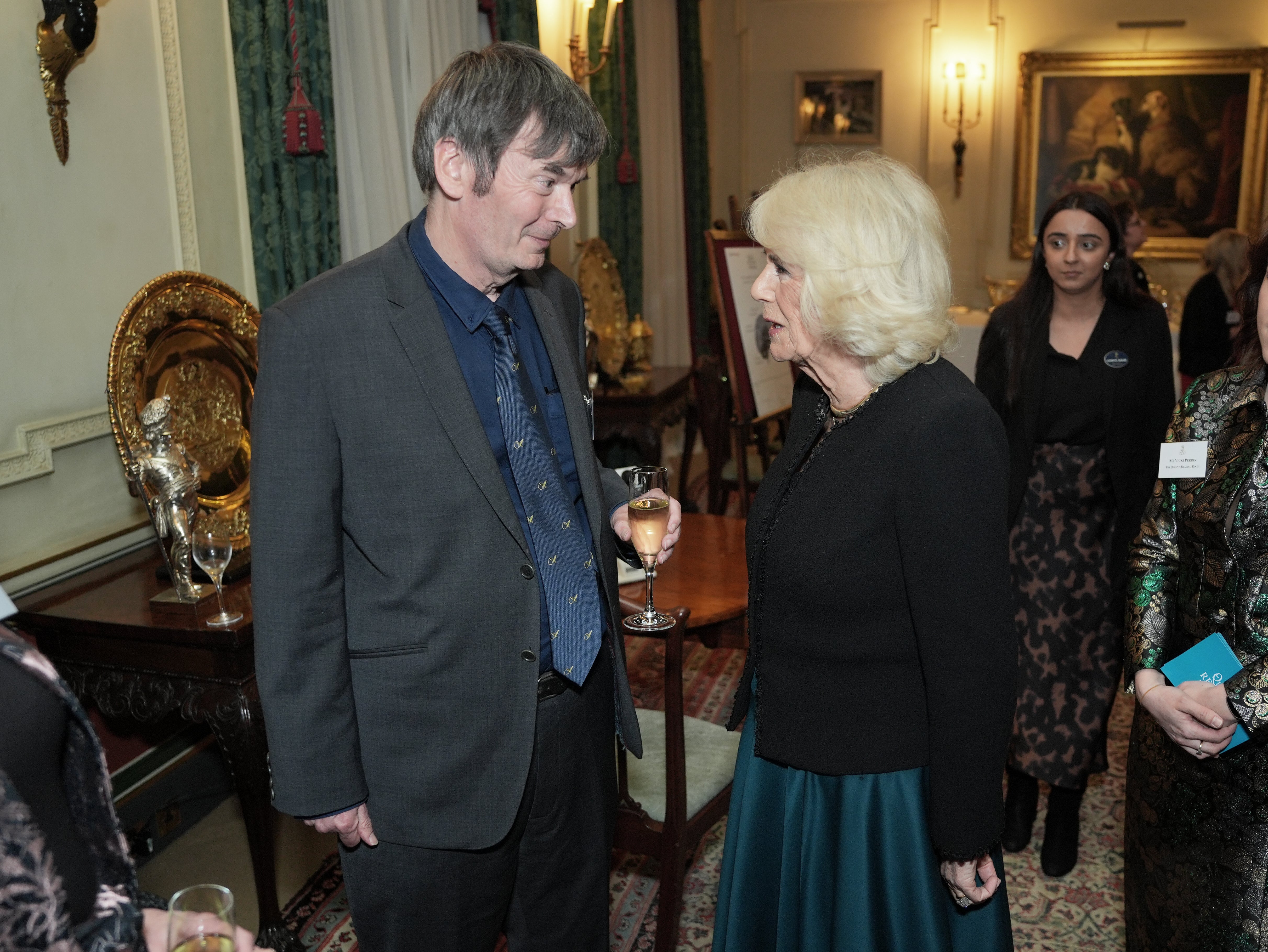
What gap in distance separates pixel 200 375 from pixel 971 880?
6.89ft

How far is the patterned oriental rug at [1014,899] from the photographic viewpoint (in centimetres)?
256

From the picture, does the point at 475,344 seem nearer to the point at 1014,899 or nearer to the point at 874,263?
A: the point at 874,263

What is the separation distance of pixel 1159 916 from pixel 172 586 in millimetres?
2176

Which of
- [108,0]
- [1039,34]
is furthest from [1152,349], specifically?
[1039,34]

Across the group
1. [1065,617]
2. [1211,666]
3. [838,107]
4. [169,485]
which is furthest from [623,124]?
[1211,666]

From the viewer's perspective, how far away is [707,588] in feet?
8.74

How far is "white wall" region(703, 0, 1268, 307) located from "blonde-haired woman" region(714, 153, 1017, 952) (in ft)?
24.5

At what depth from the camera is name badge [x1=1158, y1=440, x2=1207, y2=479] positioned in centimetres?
176

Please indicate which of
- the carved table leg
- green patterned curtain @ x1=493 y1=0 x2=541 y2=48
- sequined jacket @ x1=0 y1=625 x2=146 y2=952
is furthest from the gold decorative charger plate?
green patterned curtain @ x1=493 y1=0 x2=541 y2=48

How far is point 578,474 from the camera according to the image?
1.72m

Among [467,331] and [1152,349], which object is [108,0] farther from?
[1152,349]

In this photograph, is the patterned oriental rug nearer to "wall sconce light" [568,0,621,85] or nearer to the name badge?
the name badge

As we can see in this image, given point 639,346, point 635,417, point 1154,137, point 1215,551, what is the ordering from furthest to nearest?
point 1154,137
point 639,346
point 635,417
point 1215,551

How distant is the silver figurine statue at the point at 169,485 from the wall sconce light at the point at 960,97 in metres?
7.85
